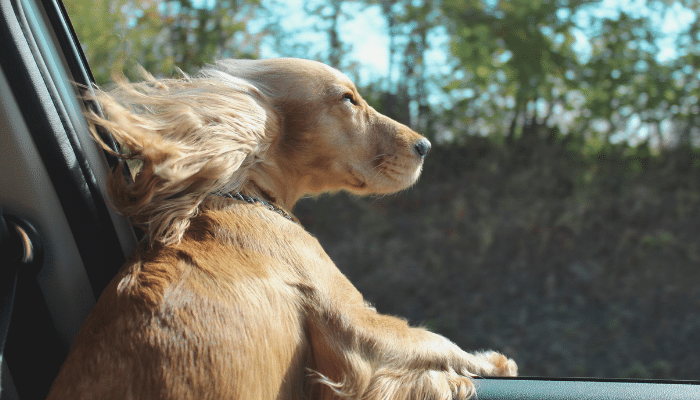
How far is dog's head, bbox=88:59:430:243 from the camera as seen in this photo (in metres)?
1.43

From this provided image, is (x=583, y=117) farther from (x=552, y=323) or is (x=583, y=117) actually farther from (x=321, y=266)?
(x=321, y=266)

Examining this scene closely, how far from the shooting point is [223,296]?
4.31ft

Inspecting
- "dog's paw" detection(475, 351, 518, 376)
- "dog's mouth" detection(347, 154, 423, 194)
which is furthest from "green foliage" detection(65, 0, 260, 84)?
"dog's paw" detection(475, 351, 518, 376)

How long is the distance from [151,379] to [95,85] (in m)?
0.89

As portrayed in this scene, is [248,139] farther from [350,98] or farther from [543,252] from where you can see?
[543,252]

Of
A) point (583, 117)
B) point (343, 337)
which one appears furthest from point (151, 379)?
point (583, 117)

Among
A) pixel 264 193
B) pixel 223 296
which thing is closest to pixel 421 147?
pixel 264 193

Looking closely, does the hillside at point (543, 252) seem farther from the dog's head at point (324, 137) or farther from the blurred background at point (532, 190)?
the dog's head at point (324, 137)

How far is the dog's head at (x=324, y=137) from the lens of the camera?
6.44 ft

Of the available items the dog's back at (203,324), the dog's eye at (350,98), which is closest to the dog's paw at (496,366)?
the dog's back at (203,324)

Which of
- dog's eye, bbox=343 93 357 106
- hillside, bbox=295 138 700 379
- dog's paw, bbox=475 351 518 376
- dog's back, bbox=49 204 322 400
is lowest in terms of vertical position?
hillside, bbox=295 138 700 379

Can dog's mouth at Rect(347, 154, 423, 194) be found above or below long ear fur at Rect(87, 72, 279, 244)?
below

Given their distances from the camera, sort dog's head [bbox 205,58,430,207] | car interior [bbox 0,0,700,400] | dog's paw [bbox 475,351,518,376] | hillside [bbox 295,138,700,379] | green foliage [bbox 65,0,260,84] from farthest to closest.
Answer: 1. hillside [bbox 295,138,700,379]
2. green foliage [bbox 65,0,260,84]
3. dog's head [bbox 205,58,430,207]
4. dog's paw [bbox 475,351,518,376]
5. car interior [bbox 0,0,700,400]

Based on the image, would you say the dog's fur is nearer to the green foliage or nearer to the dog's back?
the dog's back
